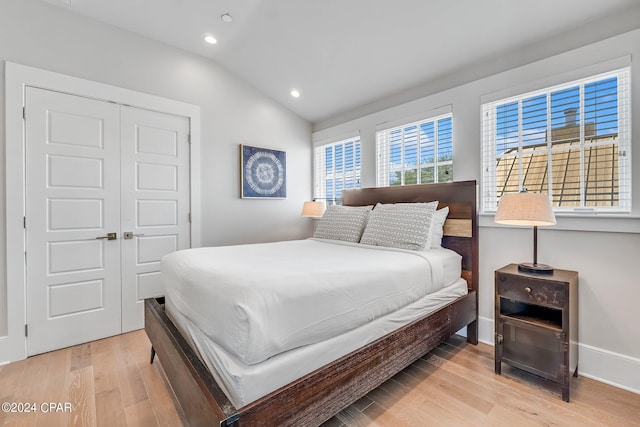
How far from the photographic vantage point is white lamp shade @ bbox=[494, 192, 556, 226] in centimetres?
192

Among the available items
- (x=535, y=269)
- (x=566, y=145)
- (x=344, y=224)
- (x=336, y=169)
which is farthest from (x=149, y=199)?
(x=566, y=145)

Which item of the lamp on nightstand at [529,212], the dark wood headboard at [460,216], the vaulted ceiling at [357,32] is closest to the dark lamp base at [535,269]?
the lamp on nightstand at [529,212]

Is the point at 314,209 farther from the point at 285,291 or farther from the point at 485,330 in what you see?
the point at 285,291

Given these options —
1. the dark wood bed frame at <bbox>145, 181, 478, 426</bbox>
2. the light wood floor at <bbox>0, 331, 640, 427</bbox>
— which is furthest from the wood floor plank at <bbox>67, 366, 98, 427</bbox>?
the dark wood bed frame at <bbox>145, 181, 478, 426</bbox>

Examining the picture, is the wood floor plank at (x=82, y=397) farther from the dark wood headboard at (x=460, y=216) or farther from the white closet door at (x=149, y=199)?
the dark wood headboard at (x=460, y=216)

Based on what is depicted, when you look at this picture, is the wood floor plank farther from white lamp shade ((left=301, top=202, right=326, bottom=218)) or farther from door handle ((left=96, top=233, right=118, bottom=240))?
white lamp shade ((left=301, top=202, right=326, bottom=218))

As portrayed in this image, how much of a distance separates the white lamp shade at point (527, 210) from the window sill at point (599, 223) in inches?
10.8

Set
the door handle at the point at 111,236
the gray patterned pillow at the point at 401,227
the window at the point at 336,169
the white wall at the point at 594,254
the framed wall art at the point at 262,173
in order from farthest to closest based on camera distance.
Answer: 1. the window at the point at 336,169
2. the framed wall art at the point at 262,173
3. the door handle at the point at 111,236
4. the gray patterned pillow at the point at 401,227
5. the white wall at the point at 594,254

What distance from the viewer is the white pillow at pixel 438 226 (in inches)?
100

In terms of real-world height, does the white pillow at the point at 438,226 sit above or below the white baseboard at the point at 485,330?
above

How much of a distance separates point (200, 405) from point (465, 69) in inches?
126

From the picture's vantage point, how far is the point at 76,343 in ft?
8.54

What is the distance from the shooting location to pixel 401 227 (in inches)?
98.7

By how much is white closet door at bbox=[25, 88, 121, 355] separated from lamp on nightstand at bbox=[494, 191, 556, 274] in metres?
3.37
